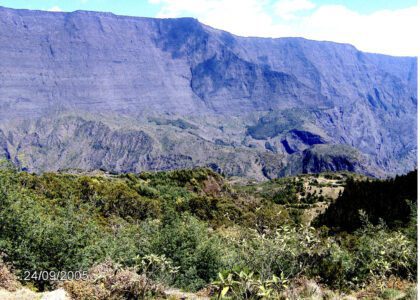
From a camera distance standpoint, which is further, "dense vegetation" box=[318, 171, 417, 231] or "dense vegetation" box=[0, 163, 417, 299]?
"dense vegetation" box=[318, 171, 417, 231]

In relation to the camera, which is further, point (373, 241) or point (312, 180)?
point (312, 180)

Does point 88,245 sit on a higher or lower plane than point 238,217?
higher

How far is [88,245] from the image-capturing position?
1686 centimetres

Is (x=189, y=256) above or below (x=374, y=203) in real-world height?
above

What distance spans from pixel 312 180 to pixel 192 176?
47957 millimetres

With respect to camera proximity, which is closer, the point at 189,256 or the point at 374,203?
the point at 189,256

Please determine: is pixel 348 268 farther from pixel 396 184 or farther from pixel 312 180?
pixel 312 180

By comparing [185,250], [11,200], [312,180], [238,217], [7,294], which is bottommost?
[312,180]

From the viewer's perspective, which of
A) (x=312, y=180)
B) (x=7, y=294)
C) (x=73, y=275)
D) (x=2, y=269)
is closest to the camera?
(x=7, y=294)

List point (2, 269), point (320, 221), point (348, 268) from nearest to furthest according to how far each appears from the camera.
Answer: point (2, 269) → point (348, 268) → point (320, 221)

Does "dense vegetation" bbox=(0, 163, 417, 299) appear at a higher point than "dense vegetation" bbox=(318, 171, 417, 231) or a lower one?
higher

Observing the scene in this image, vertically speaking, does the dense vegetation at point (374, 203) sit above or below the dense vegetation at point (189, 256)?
below

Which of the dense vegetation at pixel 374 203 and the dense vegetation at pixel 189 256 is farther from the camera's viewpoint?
the dense vegetation at pixel 374 203

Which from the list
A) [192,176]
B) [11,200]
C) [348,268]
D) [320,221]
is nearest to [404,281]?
[348,268]
